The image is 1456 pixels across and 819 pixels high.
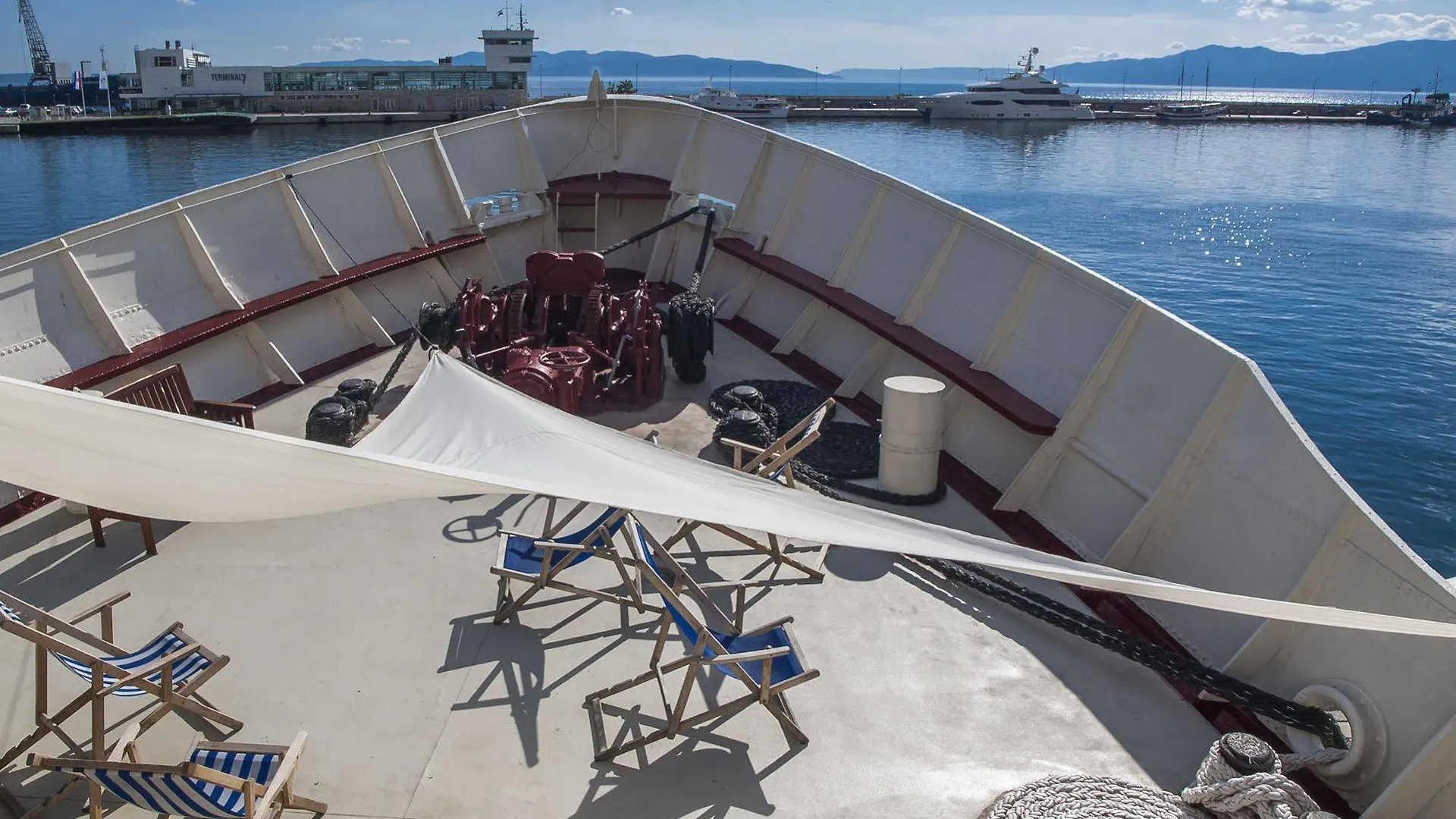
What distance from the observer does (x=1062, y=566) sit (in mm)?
3232

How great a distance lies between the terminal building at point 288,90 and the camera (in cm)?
7612

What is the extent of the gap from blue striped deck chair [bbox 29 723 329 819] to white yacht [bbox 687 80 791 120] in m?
82.8

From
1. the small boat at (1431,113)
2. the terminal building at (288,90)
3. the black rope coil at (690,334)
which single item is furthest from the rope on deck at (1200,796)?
the small boat at (1431,113)

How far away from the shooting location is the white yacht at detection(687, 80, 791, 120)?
83938mm

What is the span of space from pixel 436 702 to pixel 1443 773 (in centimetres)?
426

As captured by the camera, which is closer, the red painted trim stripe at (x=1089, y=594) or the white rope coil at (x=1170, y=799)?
the white rope coil at (x=1170, y=799)

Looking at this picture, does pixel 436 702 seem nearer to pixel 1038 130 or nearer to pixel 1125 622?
pixel 1125 622

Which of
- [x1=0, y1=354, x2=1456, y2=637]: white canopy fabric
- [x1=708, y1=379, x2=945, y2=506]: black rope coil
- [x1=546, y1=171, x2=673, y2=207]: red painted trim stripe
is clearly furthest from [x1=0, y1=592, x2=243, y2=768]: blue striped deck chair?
[x1=546, y1=171, x2=673, y2=207]: red painted trim stripe

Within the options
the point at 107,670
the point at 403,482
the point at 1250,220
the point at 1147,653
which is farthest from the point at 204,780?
the point at 1250,220

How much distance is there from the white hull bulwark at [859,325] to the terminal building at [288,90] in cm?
6915

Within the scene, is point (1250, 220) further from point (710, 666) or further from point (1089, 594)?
point (710, 666)

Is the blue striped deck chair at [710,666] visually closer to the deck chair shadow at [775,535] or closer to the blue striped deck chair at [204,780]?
the deck chair shadow at [775,535]

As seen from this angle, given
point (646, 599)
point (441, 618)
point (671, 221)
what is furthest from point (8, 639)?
point (671, 221)

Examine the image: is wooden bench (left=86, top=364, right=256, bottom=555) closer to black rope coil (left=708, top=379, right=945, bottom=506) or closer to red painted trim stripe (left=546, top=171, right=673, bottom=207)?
black rope coil (left=708, top=379, right=945, bottom=506)
